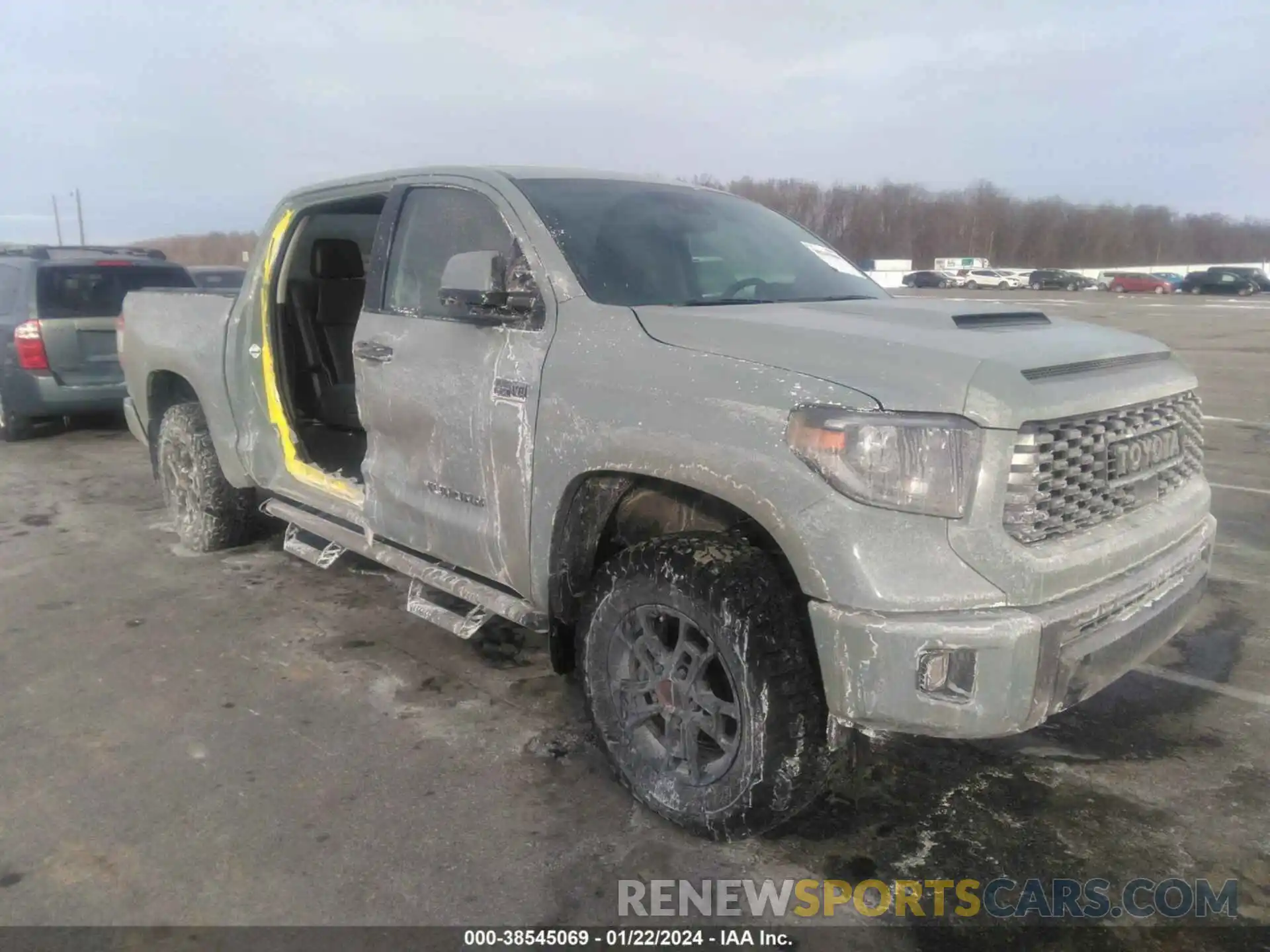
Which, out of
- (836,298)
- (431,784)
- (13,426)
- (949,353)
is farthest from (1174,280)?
(431,784)

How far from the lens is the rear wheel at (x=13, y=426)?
9185 mm

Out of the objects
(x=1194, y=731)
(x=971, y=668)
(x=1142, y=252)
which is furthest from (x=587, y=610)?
(x=1142, y=252)

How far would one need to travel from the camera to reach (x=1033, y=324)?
3.12m

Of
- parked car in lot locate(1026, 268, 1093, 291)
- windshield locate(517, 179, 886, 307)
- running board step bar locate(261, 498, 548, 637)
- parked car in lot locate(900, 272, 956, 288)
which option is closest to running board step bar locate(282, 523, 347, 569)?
running board step bar locate(261, 498, 548, 637)

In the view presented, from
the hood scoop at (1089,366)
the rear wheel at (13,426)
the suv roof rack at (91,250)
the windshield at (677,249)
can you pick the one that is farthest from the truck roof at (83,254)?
the hood scoop at (1089,366)

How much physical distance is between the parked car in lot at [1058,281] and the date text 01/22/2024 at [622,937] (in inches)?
2224

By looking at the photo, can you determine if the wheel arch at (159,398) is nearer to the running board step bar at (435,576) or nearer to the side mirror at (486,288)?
the running board step bar at (435,576)

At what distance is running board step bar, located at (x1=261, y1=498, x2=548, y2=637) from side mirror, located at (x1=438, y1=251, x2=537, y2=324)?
1.00 meters

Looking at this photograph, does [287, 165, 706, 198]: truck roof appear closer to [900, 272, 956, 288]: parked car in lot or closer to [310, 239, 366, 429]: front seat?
[310, 239, 366, 429]: front seat

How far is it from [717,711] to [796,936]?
61 centimetres

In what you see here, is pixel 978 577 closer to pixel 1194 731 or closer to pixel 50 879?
pixel 1194 731

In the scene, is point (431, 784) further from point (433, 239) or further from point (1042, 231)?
point (1042, 231)

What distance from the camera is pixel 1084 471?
103 inches

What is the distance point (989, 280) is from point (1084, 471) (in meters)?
59.7
